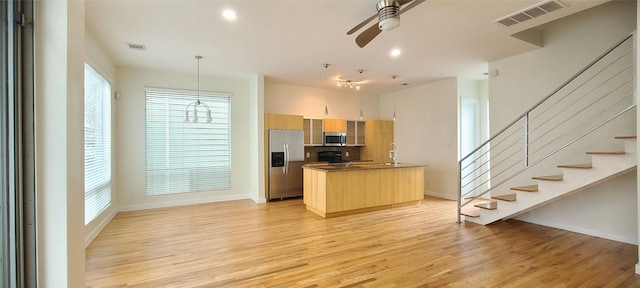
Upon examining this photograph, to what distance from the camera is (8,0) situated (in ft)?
4.50

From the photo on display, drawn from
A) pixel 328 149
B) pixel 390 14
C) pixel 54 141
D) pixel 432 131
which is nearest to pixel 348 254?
pixel 390 14

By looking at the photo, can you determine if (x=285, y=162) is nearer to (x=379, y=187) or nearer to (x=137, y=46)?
(x=379, y=187)

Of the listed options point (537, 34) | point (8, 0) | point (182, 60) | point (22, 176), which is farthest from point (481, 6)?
point (182, 60)

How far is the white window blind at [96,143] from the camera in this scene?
12.3ft

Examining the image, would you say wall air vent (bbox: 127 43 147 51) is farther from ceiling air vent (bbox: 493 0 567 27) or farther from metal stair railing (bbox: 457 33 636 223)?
metal stair railing (bbox: 457 33 636 223)

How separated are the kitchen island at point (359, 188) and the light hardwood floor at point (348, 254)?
291mm

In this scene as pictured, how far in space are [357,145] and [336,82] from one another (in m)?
2.01

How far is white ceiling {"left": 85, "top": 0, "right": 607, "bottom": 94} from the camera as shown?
3.00 m

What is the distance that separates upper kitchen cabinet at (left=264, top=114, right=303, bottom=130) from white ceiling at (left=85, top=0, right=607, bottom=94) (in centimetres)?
109

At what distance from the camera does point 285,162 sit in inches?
256

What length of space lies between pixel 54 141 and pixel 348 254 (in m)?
2.80

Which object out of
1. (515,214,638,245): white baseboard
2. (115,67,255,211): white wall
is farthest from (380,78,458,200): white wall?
(115,67,255,211): white wall

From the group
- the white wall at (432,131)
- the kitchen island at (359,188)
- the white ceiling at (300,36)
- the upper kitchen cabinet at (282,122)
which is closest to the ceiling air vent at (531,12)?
the white ceiling at (300,36)

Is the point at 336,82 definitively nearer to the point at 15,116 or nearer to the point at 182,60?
the point at 182,60
